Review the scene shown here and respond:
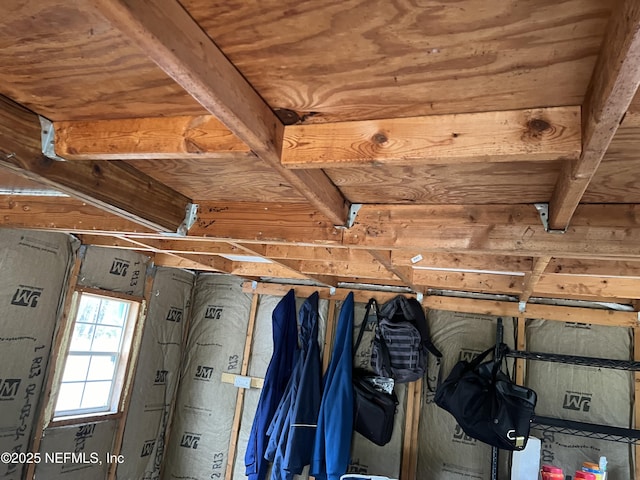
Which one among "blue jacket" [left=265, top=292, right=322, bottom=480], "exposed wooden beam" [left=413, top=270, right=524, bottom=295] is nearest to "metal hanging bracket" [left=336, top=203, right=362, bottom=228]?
"exposed wooden beam" [left=413, top=270, right=524, bottom=295]

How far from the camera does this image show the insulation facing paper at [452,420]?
126 inches

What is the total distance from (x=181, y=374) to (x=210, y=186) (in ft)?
9.37

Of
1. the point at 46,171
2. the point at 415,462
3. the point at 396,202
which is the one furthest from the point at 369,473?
the point at 46,171

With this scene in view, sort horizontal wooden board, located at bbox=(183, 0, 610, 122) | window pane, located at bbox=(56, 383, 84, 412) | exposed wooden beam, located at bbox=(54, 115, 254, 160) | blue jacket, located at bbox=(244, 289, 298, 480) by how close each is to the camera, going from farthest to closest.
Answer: blue jacket, located at bbox=(244, 289, 298, 480)
window pane, located at bbox=(56, 383, 84, 412)
exposed wooden beam, located at bbox=(54, 115, 254, 160)
horizontal wooden board, located at bbox=(183, 0, 610, 122)

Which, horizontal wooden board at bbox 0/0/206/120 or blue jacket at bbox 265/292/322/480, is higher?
horizontal wooden board at bbox 0/0/206/120

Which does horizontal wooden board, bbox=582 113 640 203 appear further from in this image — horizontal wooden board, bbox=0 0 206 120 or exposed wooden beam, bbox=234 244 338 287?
exposed wooden beam, bbox=234 244 338 287

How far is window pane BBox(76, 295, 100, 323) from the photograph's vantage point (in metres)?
3.14

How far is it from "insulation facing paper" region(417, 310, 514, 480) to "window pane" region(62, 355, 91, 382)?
8.02ft

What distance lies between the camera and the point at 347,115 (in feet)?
3.45

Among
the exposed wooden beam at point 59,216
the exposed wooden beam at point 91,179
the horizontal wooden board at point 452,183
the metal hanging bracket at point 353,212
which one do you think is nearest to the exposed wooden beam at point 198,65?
the horizontal wooden board at point 452,183

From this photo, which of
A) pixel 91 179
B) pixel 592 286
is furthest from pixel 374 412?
pixel 91 179

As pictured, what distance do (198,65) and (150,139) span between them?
0.46m

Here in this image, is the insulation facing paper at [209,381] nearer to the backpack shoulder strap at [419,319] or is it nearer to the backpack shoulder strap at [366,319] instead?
the backpack shoulder strap at [366,319]

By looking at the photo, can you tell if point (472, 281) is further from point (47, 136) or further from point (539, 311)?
point (47, 136)
